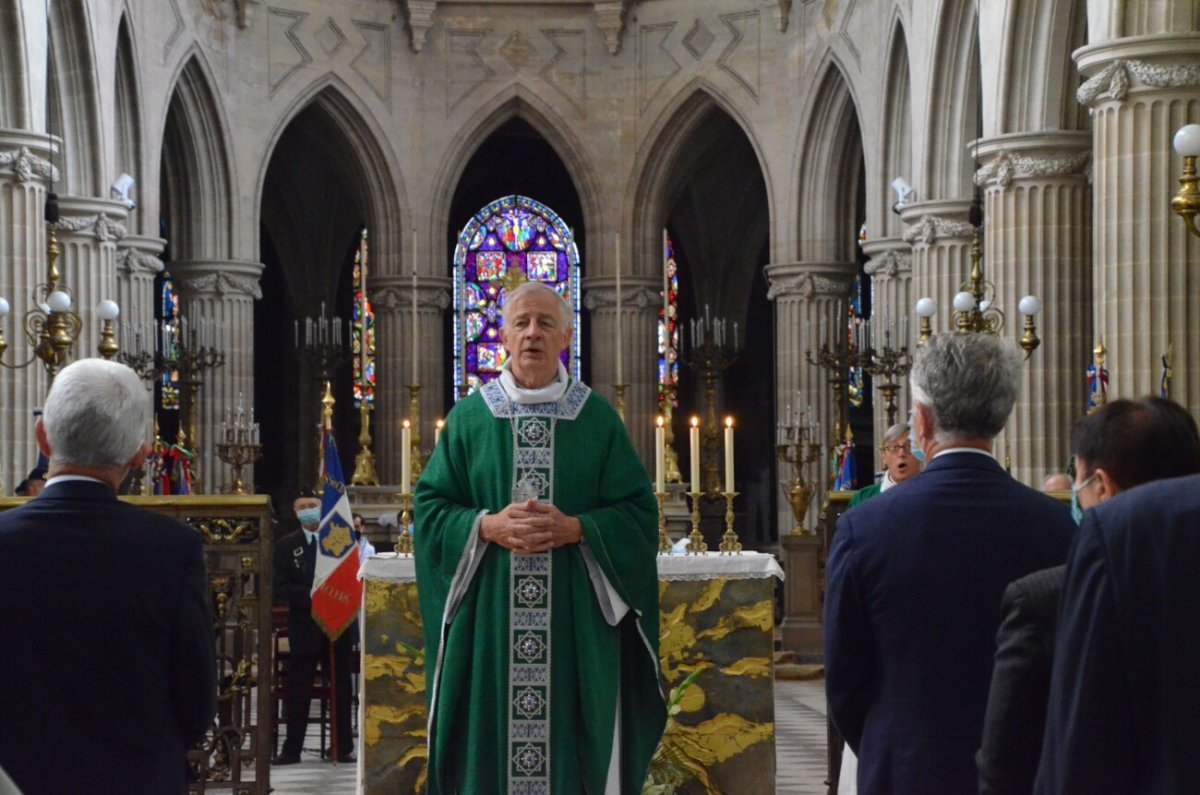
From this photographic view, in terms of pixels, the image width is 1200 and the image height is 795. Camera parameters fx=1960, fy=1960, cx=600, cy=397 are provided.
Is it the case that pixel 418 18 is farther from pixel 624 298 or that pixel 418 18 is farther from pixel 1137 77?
pixel 1137 77

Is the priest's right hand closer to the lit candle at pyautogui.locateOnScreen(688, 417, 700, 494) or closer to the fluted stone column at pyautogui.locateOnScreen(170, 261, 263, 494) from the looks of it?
the lit candle at pyautogui.locateOnScreen(688, 417, 700, 494)

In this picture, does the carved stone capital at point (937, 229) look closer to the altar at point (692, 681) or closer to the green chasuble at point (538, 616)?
the altar at point (692, 681)

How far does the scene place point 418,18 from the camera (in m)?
26.2

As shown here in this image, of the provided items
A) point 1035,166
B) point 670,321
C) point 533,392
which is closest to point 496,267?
point 670,321

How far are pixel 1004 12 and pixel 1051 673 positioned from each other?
1455 centimetres

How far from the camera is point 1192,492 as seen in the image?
283 cm

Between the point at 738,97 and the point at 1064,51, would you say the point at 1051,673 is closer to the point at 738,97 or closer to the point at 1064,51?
the point at 1064,51

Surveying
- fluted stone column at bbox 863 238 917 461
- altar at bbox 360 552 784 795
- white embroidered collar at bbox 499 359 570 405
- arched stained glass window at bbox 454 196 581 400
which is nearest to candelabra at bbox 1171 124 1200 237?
altar at bbox 360 552 784 795

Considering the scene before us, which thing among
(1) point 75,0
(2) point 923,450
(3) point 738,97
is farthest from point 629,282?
(2) point 923,450

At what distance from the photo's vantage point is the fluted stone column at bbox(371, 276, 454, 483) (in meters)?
26.2

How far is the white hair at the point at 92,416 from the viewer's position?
386cm

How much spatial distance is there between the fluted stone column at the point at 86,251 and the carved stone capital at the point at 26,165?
295 cm

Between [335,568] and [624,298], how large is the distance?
53.3ft

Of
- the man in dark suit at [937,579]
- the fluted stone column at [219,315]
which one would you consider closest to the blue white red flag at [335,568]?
the man in dark suit at [937,579]
